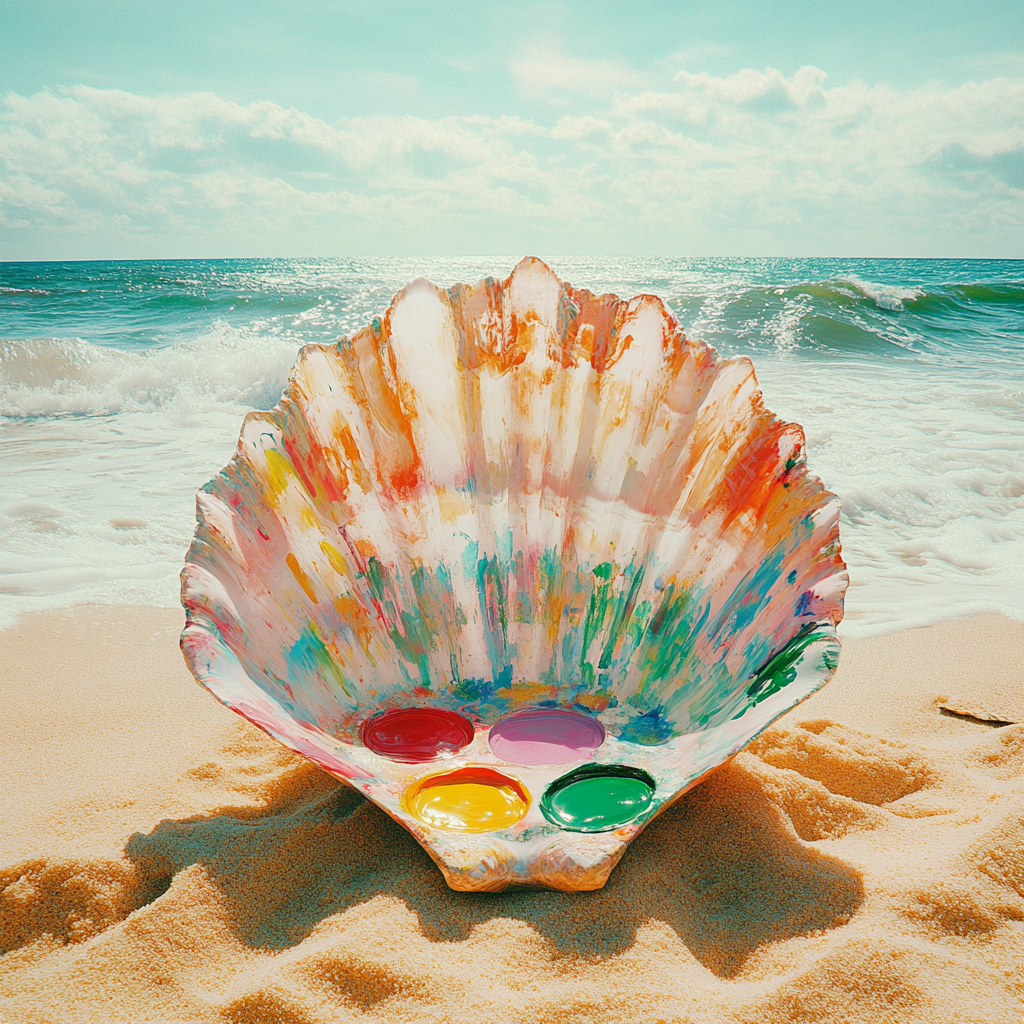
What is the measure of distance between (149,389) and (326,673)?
832 cm

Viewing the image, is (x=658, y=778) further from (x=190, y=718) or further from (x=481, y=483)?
(x=190, y=718)

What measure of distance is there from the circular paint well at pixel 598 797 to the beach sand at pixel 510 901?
80mm

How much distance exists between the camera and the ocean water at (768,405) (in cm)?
341

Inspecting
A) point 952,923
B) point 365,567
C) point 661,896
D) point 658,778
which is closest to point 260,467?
point 365,567

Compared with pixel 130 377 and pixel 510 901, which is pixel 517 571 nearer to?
pixel 510 901

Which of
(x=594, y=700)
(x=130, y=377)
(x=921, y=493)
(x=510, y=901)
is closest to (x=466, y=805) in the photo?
(x=510, y=901)

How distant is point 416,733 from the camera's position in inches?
65.8

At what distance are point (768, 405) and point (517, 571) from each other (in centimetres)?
626

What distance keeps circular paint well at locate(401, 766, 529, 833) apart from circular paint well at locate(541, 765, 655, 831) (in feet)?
0.23

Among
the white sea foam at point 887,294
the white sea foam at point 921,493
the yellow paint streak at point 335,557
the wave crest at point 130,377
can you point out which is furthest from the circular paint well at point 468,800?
the white sea foam at point 887,294

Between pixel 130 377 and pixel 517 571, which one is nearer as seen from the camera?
pixel 517 571

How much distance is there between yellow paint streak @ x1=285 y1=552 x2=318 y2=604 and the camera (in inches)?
68.9

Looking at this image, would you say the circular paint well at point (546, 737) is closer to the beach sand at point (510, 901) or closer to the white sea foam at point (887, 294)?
the beach sand at point (510, 901)

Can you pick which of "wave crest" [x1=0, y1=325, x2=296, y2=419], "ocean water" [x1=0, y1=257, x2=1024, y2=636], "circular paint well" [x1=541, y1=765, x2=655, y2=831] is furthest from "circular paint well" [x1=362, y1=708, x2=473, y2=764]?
"wave crest" [x1=0, y1=325, x2=296, y2=419]
